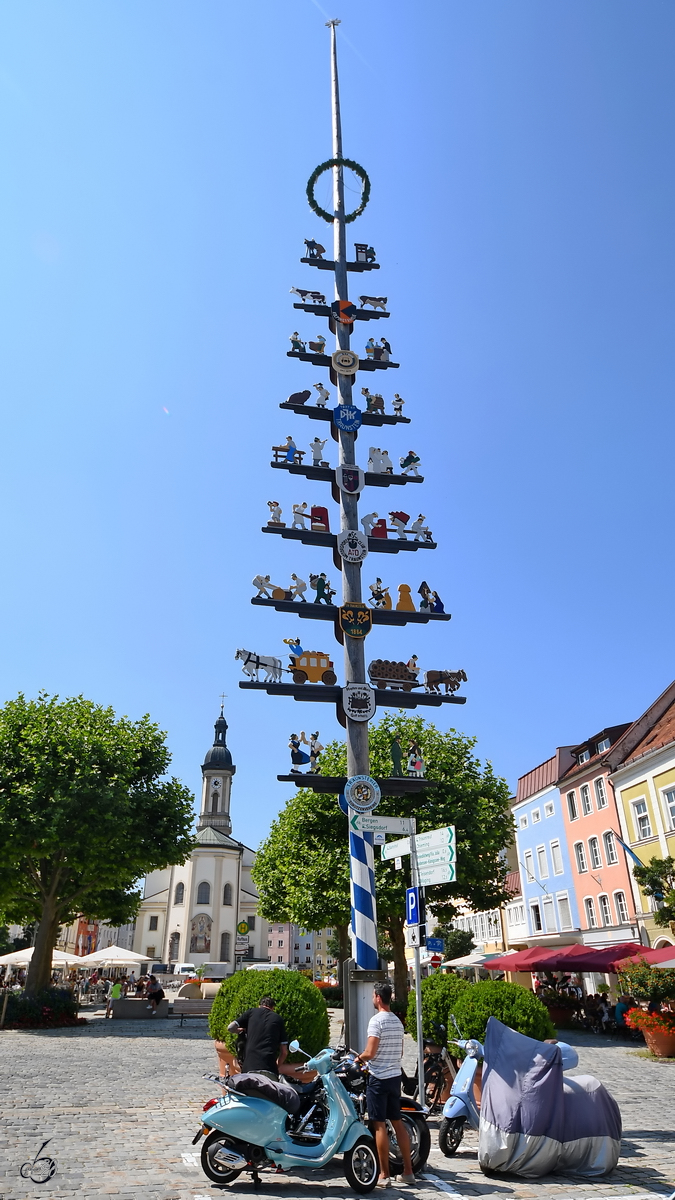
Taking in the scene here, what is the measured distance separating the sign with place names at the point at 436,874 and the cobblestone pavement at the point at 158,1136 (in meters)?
2.78

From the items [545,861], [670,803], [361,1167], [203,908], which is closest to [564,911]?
[545,861]

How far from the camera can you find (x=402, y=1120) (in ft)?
23.4

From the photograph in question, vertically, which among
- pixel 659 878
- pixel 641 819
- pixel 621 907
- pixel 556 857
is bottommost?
pixel 659 878

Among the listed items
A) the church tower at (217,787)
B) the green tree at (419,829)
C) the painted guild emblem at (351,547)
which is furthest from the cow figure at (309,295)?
the church tower at (217,787)

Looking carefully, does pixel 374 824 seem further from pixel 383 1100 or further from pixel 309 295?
pixel 309 295

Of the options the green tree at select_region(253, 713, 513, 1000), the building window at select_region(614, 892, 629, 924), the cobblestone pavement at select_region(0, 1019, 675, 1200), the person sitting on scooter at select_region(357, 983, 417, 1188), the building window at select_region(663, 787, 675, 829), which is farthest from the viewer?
the building window at select_region(614, 892, 629, 924)

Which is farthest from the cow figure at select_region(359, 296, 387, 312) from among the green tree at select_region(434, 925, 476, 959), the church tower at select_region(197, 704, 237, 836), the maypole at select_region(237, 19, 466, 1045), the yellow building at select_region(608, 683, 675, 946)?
the church tower at select_region(197, 704, 237, 836)

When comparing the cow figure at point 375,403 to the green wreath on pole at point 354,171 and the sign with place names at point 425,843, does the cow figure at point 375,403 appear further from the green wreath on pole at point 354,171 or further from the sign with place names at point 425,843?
the sign with place names at point 425,843

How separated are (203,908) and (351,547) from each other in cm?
7839

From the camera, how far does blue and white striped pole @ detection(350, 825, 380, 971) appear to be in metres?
11.4

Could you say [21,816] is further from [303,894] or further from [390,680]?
[390,680]

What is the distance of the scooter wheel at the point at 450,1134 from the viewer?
27.2 feet

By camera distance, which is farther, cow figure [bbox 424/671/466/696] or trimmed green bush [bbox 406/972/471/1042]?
cow figure [bbox 424/671/466/696]

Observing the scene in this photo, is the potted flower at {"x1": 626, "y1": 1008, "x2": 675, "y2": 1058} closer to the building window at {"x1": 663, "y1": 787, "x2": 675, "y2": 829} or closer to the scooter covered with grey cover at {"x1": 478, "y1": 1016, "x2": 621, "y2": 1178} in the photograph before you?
the scooter covered with grey cover at {"x1": 478, "y1": 1016, "x2": 621, "y2": 1178}
